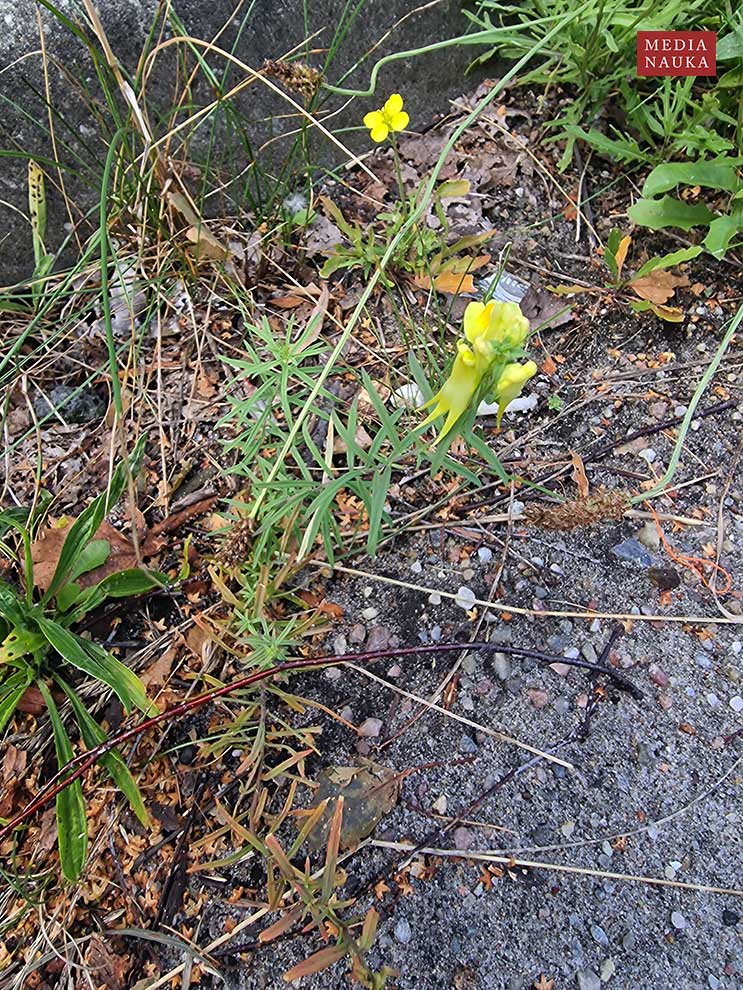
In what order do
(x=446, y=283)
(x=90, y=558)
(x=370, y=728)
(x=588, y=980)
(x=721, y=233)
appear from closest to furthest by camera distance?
(x=588, y=980)
(x=370, y=728)
(x=90, y=558)
(x=721, y=233)
(x=446, y=283)

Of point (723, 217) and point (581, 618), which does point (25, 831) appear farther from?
point (723, 217)

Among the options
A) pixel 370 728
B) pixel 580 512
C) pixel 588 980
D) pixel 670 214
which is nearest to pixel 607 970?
pixel 588 980

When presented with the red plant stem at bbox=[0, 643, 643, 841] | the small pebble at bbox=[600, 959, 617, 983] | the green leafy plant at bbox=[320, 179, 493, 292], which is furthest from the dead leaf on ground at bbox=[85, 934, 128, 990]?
the green leafy plant at bbox=[320, 179, 493, 292]

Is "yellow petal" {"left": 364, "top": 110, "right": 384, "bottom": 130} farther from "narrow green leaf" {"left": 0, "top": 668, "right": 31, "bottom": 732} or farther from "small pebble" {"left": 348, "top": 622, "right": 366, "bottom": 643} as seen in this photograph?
"narrow green leaf" {"left": 0, "top": 668, "right": 31, "bottom": 732}

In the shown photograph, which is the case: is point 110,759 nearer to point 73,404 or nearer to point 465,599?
point 465,599

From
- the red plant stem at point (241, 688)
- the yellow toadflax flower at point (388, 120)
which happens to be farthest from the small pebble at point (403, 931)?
the yellow toadflax flower at point (388, 120)

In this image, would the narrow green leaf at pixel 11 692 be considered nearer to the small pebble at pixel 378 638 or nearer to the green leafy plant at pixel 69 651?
the green leafy plant at pixel 69 651

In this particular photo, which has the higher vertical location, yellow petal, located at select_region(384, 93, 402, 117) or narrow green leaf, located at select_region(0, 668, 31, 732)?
yellow petal, located at select_region(384, 93, 402, 117)
